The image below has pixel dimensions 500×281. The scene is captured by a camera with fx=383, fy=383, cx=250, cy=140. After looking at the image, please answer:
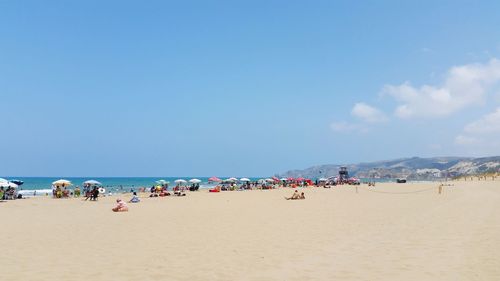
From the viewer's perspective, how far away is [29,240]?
38.1 feet

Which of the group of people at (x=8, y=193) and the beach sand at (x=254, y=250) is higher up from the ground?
the group of people at (x=8, y=193)

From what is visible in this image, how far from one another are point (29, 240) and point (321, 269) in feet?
29.4

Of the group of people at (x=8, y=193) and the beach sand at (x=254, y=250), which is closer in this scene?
the beach sand at (x=254, y=250)

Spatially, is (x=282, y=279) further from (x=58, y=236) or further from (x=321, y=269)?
(x=58, y=236)

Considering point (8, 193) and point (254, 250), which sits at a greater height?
point (8, 193)

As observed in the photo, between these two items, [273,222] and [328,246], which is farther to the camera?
[273,222]

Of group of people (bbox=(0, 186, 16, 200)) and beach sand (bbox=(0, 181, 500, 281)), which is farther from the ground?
group of people (bbox=(0, 186, 16, 200))

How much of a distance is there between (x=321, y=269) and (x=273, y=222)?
800cm

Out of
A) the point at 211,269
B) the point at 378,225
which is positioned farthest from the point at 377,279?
the point at 378,225

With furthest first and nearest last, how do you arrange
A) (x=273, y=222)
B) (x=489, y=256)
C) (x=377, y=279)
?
(x=273, y=222) → (x=489, y=256) → (x=377, y=279)

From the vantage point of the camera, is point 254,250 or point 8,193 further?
point 8,193

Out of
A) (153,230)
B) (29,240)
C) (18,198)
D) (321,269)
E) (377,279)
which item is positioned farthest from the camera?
(18,198)

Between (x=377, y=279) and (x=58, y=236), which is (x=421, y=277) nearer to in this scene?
(x=377, y=279)

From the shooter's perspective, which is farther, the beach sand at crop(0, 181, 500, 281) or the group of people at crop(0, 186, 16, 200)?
the group of people at crop(0, 186, 16, 200)
